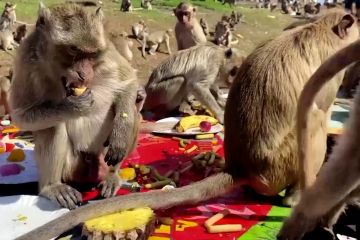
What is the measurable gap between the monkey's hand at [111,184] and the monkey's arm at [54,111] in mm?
583

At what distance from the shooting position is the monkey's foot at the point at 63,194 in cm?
323

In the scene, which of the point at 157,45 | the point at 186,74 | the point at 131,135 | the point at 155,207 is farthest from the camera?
the point at 157,45

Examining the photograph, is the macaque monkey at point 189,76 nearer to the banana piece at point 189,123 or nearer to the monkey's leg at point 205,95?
the monkey's leg at point 205,95

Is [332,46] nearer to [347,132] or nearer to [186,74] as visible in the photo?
[347,132]

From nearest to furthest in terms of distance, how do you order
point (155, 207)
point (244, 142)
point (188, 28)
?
point (155, 207) < point (244, 142) < point (188, 28)

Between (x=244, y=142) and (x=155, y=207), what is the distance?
75cm

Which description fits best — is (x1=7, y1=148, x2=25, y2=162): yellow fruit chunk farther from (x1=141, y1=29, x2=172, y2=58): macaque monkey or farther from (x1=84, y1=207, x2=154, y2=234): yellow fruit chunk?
(x1=141, y1=29, x2=172, y2=58): macaque monkey

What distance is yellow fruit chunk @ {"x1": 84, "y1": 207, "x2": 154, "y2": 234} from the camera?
8.87ft

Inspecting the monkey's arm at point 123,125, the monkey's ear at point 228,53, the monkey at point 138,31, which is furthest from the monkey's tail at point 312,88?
the monkey at point 138,31

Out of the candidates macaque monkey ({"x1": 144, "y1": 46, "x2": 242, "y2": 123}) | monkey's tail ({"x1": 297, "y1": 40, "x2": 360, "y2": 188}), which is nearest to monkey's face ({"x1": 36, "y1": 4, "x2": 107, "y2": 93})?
monkey's tail ({"x1": 297, "y1": 40, "x2": 360, "y2": 188})

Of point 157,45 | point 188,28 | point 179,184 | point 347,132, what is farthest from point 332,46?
point 157,45

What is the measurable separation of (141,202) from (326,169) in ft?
3.77

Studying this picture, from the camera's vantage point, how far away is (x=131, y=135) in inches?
142

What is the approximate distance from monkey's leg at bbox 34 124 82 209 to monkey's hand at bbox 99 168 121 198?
194mm
